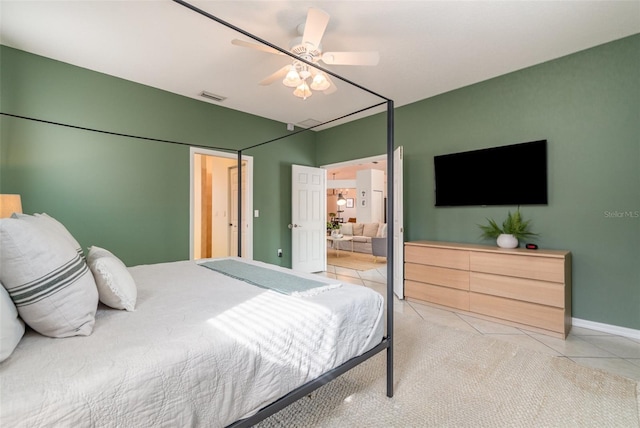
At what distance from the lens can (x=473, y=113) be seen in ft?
11.9

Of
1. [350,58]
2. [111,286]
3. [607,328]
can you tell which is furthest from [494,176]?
[111,286]

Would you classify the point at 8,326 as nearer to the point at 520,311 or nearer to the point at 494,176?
the point at 520,311

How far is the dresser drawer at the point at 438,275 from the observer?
3252mm

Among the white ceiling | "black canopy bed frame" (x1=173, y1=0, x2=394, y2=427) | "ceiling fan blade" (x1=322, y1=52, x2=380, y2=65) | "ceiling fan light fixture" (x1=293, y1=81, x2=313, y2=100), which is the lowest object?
"black canopy bed frame" (x1=173, y1=0, x2=394, y2=427)

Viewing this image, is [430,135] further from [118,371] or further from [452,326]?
[118,371]

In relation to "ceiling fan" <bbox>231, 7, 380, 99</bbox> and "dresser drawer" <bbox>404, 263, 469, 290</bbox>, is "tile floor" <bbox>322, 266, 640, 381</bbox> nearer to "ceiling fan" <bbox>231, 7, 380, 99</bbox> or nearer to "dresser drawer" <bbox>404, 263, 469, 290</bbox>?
"dresser drawer" <bbox>404, 263, 469, 290</bbox>

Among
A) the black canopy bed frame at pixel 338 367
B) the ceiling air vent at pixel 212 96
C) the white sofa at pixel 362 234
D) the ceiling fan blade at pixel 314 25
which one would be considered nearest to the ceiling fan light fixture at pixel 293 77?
the ceiling fan blade at pixel 314 25

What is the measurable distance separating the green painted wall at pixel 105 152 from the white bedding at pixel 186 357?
230 cm

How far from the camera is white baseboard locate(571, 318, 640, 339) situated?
2.63 metres

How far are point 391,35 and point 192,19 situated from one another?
5.54 feet

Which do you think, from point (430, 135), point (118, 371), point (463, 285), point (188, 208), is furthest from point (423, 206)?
point (118, 371)

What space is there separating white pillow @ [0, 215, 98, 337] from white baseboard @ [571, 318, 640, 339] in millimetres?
3919

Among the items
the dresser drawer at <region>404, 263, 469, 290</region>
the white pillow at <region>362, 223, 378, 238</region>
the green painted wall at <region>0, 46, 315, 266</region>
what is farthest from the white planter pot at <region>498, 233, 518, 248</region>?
the white pillow at <region>362, 223, 378, 238</region>

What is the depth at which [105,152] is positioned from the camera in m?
3.39
